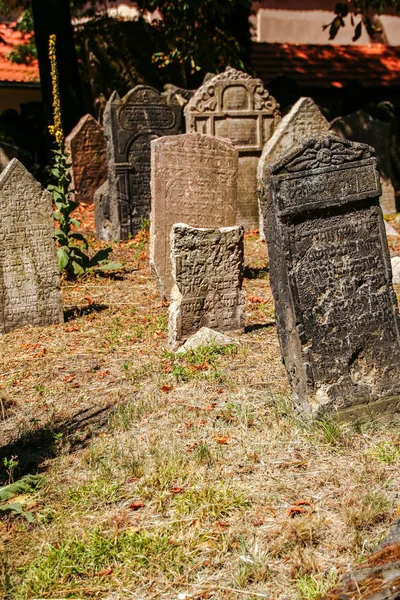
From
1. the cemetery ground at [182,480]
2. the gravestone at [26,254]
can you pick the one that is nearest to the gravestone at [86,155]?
the gravestone at [26,254]

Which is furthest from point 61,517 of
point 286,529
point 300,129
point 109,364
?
point 300,129

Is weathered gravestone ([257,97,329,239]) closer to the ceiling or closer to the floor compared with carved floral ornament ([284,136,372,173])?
closer to the ceiling

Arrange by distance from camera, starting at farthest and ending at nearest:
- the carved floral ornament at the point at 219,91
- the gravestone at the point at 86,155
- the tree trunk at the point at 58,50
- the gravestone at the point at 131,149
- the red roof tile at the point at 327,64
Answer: the red roof tile at the point at 327,64, the tree trunk at the point at 58,50, the gravestone at the point at 86,155, the carved floral ornament at the point at 219,91, the gravestone at the point at 131,149

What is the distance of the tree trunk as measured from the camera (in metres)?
15.4

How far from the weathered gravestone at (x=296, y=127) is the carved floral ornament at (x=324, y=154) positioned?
19.5 ft

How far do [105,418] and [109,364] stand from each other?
1.22m

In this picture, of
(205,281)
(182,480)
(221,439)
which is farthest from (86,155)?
Answer: (182,480)

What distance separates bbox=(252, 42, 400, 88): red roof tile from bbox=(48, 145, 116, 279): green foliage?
12412mm

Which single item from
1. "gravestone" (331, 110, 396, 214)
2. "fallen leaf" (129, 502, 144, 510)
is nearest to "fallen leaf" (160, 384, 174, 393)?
"fallen leaf" (129, 502, 144, 510)

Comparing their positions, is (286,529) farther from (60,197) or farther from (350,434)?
(60,197)

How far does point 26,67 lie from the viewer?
2383 cm

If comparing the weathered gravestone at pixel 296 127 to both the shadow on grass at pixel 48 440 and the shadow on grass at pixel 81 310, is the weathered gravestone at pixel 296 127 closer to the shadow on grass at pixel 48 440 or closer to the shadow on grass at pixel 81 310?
the shadow on grass at pixel 81 310

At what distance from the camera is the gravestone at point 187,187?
8.56 metres

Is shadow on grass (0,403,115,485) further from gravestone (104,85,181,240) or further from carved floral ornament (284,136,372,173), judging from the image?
gravestone (104,85,181,240)
